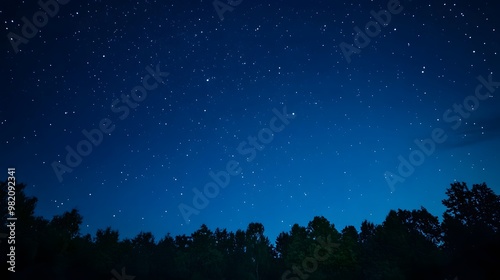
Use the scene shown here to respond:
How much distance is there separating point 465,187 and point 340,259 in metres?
29.9

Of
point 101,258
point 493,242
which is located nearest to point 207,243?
point 101,258

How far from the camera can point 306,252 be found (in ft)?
172

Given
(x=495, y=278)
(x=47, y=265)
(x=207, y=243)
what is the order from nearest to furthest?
(x=495, y=278), (x=47, y=265), (x=207, y=243)

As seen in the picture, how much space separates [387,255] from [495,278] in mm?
22507

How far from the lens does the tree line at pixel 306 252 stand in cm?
3000

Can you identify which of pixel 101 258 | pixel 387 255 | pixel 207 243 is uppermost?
pixel 101 258

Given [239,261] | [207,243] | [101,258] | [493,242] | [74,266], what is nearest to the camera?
[493,242]

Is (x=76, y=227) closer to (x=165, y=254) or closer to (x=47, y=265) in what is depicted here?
(x=165, y=254)

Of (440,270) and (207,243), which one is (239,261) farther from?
(440,270)

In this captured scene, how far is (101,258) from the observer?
46688 millimetres

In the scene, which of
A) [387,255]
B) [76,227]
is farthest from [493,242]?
[76,227]

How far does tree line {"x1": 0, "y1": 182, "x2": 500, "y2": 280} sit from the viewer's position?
98.4ft

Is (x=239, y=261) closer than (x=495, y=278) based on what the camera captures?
No

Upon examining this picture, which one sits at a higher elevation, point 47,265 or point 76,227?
point 76,227
